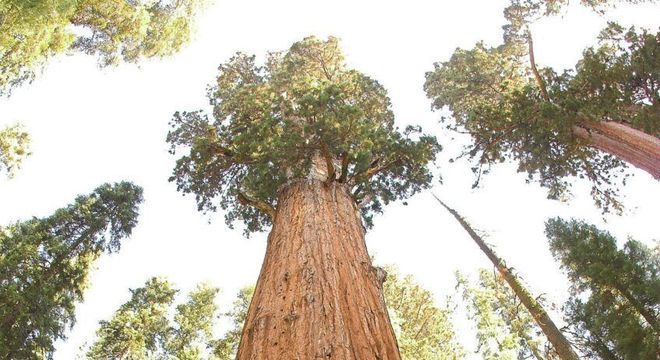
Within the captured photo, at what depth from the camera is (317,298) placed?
350 cm

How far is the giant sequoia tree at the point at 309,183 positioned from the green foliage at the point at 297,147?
2cm

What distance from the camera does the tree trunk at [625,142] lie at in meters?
9.61

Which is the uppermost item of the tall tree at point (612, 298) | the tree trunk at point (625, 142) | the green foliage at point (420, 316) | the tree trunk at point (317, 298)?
the green foliage at point (420, 316)

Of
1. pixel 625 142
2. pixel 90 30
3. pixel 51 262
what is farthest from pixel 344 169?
pixel 51 262

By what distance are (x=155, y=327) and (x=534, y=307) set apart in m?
12.5

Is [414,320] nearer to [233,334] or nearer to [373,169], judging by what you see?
[233,334]

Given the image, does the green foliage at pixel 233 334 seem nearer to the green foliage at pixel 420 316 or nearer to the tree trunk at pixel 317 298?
the green foliage at pixel 420 316

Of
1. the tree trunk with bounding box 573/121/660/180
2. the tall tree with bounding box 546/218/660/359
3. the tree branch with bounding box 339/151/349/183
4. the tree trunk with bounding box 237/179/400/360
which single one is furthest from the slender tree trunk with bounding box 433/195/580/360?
the tree trunk with bounding box 237/179/400/360

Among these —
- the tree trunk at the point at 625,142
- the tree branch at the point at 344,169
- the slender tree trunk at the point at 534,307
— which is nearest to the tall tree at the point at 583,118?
the tree trunk at the point at 625,142

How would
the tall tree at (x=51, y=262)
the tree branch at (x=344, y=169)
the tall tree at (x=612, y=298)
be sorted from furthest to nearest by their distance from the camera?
the tall tree at (x=51, y=262), the tall tree at (x=612, y=298), the tree branch at (x=344, y=169)

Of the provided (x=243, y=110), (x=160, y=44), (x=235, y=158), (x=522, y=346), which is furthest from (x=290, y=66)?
(x=522, y=346)

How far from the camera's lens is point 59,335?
1245 cm

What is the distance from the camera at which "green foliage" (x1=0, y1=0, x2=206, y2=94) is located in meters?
5.64

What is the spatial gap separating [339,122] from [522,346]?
10.7 meters
